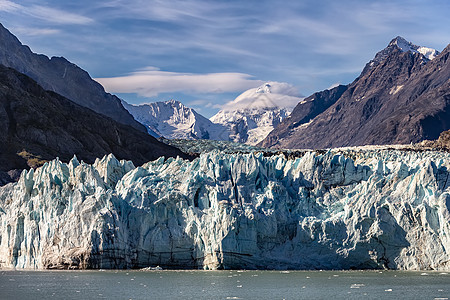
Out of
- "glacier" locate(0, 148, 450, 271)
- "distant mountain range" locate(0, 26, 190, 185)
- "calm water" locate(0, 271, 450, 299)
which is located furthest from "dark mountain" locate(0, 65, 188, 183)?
"calm water" locate(0, 271, 450, 299)

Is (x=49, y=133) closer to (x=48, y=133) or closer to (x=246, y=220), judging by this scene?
(x=48, y=133)

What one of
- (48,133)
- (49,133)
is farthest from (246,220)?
(49,133)

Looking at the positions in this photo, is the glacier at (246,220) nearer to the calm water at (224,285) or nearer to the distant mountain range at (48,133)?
the calm water at (224,285)

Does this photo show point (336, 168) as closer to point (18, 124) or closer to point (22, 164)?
point (22, 164)

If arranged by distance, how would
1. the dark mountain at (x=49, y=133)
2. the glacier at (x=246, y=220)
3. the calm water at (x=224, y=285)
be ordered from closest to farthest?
the calm water at (x=224, y=285), the glacier at (x=246, y=220), the dark mountain at (x=49, y=133)

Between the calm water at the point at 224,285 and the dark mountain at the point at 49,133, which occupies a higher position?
the dark mountain at the point at 49,133

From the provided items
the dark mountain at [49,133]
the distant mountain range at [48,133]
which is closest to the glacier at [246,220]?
the distant mountain range at [48,133]

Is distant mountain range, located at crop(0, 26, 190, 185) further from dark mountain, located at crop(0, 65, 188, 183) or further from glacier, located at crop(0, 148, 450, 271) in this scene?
glacier, located at crop(0, 148, 450, 271)
